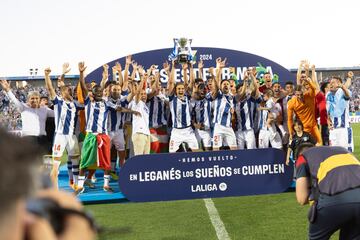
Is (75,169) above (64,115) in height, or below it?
below

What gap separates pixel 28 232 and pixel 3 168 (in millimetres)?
133

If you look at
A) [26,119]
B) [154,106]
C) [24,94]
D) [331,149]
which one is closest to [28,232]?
[331,149]

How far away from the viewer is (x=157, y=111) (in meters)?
9.95

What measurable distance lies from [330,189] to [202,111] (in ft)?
21.1

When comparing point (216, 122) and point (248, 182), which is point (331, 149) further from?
point (216, 122)

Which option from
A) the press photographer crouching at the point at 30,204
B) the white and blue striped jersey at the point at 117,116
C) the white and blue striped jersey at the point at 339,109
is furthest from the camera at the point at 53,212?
the white and blue striped jersey at the point at 339,109

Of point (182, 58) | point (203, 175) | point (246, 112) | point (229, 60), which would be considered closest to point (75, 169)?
point (203, 175)

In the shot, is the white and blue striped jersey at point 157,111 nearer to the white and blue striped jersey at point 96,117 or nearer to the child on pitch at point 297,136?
the white and blue striped jersey at point 96,117

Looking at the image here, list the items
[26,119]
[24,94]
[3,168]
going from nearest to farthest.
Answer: [3,168], [26,119], [24,94]

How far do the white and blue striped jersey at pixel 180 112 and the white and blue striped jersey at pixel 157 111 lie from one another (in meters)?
0.55

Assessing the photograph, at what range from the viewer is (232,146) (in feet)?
31.1

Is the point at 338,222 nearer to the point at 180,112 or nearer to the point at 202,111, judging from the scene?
the point at 180,112

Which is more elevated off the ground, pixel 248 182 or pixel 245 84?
pixel 245 84

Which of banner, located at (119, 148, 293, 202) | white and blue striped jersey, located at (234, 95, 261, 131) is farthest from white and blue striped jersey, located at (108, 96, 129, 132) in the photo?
white and blue striped jersey, located at (234, 95, 261, 131)
